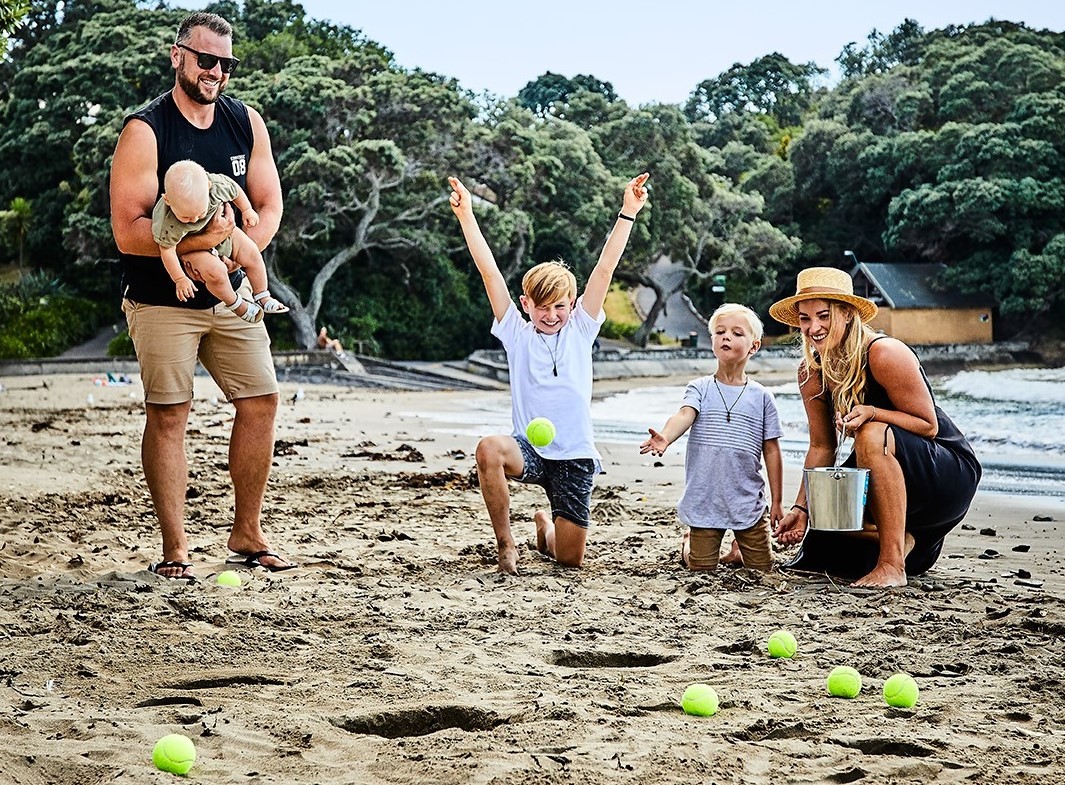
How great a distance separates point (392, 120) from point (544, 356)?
92.1ft

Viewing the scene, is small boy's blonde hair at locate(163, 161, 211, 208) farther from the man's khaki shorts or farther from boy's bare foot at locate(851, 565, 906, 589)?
boy's bare foot at locate(851, 565, 906, 589)

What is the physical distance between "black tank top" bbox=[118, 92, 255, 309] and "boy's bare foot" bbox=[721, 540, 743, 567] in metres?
2.53

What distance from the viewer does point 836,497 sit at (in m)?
4.57

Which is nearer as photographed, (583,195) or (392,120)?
(392,120)

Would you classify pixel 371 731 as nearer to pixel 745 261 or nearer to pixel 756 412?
pixel 756 412

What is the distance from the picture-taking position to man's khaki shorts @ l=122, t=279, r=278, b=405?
484cm

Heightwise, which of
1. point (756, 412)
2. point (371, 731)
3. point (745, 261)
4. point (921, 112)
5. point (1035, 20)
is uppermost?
point (1035, 20)

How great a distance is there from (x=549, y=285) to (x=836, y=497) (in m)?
1.58

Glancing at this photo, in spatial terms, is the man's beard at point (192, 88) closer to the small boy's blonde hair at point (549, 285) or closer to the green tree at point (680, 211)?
the small boy's blonde hair at point (549, 285)

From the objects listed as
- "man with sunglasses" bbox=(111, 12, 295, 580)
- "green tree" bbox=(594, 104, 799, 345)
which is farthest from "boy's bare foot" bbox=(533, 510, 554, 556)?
"green tree" bbox=(594, 104, 799, 345)

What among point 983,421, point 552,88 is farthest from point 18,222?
point 552,88

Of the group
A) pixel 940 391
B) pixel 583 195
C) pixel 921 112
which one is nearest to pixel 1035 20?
pixel 921 112

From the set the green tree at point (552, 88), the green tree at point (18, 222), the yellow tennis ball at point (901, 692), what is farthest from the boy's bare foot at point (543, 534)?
the green tree at point (552, 88)

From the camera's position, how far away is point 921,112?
161 ft
